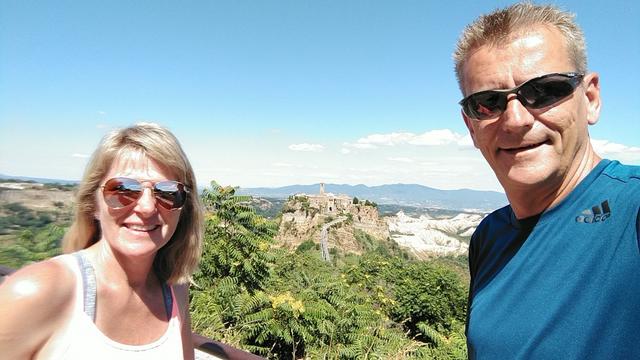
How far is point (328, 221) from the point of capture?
7088 cm

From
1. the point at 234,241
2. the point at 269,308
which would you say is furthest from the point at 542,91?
the point at 234,241

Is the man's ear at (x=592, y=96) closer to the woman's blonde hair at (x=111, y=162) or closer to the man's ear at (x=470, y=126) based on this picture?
the man's ear at (x=470, y=126)

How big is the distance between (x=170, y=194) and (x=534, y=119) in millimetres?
2021

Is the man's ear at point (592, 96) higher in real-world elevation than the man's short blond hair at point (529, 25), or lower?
lower

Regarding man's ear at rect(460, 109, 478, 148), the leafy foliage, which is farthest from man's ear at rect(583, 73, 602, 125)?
the leafy foliage

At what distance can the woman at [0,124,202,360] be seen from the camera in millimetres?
1742

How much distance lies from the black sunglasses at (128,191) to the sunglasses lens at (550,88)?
2.00 m

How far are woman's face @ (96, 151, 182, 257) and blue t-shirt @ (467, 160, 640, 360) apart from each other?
6.01ft

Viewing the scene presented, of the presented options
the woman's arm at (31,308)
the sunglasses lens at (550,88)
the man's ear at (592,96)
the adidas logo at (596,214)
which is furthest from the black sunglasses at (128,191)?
the man's ear at (592,96)

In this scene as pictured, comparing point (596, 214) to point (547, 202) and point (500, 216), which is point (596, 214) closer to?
point (547, 202)

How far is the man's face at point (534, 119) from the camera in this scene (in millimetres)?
1575

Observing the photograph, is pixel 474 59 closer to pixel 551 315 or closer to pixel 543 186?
pixel 543 186

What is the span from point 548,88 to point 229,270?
24.7 feet

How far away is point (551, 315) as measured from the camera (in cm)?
139
